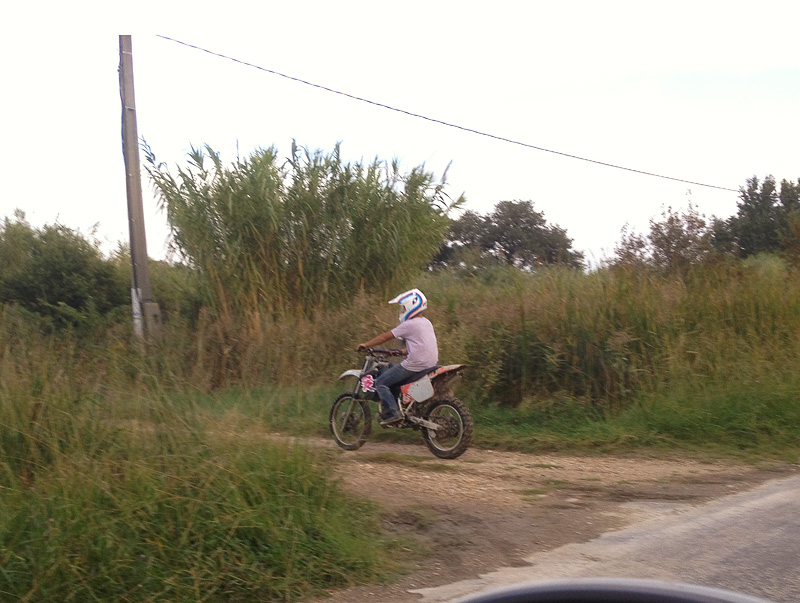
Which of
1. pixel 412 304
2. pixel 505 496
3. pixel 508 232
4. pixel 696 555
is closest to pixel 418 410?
pixel 412 304

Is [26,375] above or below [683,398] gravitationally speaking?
above

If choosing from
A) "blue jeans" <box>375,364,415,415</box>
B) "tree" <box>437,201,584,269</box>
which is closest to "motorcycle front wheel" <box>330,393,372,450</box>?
"blue jeans" <box>375,364,415,415</box>

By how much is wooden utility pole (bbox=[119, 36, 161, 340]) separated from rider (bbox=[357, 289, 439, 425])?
645 centimetres

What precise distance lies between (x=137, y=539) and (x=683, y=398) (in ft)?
26.4

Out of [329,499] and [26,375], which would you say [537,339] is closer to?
[329,499]

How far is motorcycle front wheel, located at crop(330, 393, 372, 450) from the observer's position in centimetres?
1011

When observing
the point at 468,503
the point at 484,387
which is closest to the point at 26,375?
the point at 468,503

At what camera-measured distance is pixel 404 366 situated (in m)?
9.76

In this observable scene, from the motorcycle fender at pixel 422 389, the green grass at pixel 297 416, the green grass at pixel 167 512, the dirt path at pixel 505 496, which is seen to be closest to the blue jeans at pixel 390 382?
the motorcycle fender at pixel 422 389

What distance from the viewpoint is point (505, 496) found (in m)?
7.50

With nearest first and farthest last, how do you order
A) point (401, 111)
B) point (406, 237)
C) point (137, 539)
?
point (137, 539) → point (401, 111) → point (406, 237)

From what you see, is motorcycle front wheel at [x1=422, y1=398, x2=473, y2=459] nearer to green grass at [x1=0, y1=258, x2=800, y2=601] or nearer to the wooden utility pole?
green grass at [x1=0, y1=258, x2=800, y2=601]

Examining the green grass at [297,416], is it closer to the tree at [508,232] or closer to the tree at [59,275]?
the tree at [59,275]

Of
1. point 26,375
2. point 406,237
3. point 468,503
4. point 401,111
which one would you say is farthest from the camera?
point 406,237
